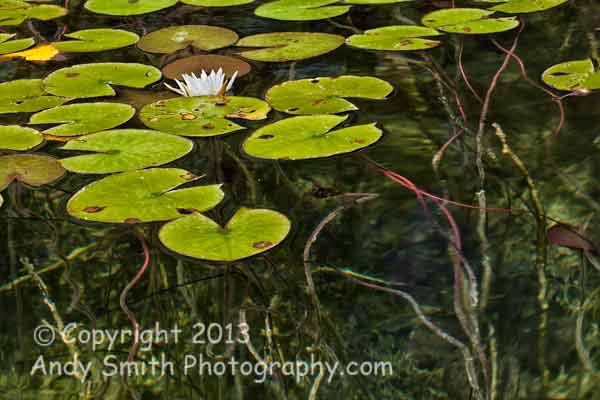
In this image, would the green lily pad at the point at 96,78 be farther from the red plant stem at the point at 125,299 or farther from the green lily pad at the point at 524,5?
the green lily pad at the point at 524,5

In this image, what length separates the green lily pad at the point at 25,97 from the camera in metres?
1.84

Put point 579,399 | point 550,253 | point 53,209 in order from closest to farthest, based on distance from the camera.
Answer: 1. point 579,399
2. point 550,253
3. point 53,209

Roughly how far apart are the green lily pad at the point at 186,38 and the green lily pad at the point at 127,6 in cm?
24

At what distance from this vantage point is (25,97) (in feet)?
6.22

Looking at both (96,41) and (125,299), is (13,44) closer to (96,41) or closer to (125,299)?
(96,41)

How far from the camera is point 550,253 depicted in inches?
50.4

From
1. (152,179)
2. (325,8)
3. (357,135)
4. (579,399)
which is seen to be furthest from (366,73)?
(579,399)

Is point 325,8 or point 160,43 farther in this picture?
point 325,8

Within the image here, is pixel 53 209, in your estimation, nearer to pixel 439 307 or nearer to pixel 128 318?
pixel 128 318

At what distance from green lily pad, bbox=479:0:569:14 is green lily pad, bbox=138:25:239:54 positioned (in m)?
0.80

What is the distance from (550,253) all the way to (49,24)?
71.1 inches

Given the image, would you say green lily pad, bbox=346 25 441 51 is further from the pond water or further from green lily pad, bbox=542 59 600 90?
green lily pad, bbox=542 59 600 90
